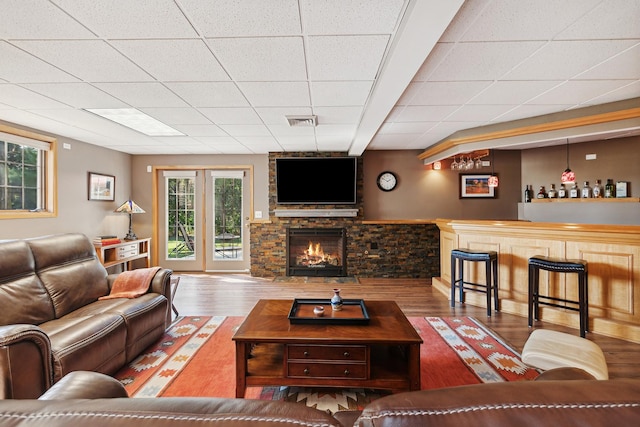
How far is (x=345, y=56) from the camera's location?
204 centimetres

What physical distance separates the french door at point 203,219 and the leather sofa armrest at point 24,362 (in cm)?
424

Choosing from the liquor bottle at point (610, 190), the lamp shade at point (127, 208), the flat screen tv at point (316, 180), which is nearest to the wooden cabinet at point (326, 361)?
the flat screen tv at point (316, 180)

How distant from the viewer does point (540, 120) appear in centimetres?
353

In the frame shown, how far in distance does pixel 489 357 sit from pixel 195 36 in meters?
3.28

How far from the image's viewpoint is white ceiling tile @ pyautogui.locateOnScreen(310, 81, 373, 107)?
8.18 ft

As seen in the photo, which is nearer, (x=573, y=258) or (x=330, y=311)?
(x=330, y=311)

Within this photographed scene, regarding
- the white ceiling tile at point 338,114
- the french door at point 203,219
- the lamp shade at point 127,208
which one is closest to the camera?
the white ceiling tile at point 338,114

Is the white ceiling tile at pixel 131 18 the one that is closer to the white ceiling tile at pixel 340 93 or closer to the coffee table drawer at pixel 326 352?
the white ceiling tile at pixel 340 93

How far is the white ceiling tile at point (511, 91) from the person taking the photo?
2570mm

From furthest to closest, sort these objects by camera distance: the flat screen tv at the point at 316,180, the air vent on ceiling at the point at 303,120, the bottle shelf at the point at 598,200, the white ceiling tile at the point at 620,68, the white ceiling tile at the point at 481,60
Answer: the flat screen tv at the point at 316,180, the bottle shelf at the point at 598,200, the air vent on ceiling at the point at 303,120, the white ceiling tile at the point at 620,68, the white ceiling tile at the point at 481,60

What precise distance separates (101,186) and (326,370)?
5.04m

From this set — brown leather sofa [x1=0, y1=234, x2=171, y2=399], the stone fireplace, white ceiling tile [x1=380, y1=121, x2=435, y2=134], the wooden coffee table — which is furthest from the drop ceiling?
the stone fireplace

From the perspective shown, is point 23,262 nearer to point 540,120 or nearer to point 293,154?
point 293,154

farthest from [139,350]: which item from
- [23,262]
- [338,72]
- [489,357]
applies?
[489,357]
